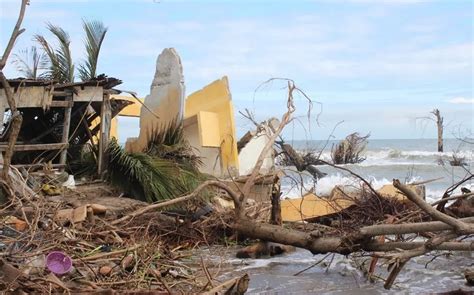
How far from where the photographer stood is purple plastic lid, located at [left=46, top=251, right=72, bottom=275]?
4.98 metres

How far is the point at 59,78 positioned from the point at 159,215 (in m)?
6.57

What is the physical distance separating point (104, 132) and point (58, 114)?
5.49ft

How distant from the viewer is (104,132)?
12141mm

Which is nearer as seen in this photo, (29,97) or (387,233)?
(387,233)

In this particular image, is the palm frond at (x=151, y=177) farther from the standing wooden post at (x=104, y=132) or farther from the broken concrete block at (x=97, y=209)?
the broken concrete block at (x=97, y=209)

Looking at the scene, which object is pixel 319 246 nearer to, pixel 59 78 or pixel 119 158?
pixel 119 158

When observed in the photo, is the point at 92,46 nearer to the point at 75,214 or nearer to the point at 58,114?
the point at 58,114

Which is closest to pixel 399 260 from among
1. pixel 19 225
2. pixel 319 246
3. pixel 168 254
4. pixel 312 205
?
pixel 319 246

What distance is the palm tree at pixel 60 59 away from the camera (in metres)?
14.0

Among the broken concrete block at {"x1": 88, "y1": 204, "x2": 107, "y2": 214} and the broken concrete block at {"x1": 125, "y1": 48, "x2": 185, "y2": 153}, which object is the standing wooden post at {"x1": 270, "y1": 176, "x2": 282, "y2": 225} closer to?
the broken concrete block at {"x1": 88, "y1": 204, "x2": 107, "y2": 214}

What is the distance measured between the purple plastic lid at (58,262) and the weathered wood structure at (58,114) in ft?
19.7

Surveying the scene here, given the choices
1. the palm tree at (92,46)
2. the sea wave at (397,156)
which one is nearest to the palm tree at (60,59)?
the palm tree at (92,46)

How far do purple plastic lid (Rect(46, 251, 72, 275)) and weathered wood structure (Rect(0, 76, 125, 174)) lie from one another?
6.00m

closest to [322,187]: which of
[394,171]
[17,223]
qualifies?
[17,223]
